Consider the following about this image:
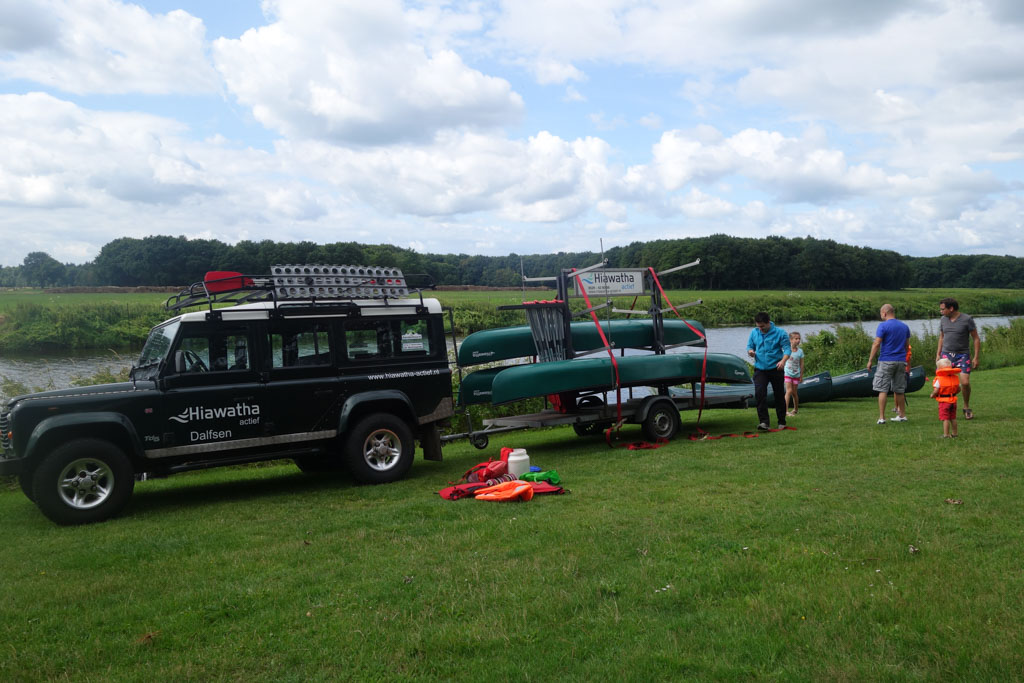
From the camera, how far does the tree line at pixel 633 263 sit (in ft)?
60.5

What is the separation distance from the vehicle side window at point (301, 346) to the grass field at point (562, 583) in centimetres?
164

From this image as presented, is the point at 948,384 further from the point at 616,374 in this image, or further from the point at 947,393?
the point at 616,374

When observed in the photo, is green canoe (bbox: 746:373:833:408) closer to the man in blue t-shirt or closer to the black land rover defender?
the man in blue t-shirt

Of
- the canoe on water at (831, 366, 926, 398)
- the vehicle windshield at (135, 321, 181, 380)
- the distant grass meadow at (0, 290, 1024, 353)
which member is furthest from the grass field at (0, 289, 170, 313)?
the canoe on water at (831, 366, 926, 398)

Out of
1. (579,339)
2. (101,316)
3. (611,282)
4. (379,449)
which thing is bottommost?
(379,449)

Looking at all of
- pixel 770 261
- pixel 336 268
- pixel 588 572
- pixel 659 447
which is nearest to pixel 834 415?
pixel 659 447

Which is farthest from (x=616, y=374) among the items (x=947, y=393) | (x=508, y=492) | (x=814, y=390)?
(x=814, y=390)

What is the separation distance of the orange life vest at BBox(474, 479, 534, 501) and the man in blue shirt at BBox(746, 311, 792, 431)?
5.68 m

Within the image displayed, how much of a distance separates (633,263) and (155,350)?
1361 inches

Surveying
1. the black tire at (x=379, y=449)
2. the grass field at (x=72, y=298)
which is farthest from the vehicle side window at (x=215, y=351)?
the grass field at (x=72, y=298)

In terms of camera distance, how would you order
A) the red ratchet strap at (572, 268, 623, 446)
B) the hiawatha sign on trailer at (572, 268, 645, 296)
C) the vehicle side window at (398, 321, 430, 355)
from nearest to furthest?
the vehicle side window at (398, 321, 430, 355) → the red ratchet strap at (572, 268, 623, 446) → the hiawatha sign on trailer at (572, 268, 645, 296)

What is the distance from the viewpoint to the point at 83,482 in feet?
26.6

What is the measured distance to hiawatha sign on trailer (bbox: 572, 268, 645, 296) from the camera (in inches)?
512

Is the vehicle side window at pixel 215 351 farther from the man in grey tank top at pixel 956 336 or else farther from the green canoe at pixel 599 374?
the man in grey tank top at pixel 956 336
